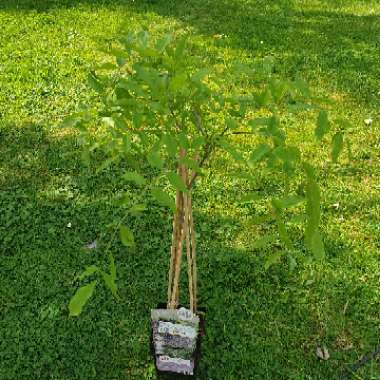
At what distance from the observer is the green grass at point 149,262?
2959 mm

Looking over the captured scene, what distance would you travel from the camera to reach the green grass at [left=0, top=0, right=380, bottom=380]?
2959 millimetres

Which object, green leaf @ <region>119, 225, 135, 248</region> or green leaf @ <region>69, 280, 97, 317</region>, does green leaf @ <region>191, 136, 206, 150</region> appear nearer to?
green leaf @ <region>119, 225, 135, 248</region>

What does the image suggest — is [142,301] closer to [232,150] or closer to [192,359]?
[192,359]

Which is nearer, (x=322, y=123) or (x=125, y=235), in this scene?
(x=322, y=123)

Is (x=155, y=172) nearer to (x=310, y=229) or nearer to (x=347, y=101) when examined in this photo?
(x=347, y=101)

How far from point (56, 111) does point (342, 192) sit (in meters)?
2.49

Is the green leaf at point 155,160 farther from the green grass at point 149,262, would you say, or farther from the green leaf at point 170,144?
the green grass at point 149,262


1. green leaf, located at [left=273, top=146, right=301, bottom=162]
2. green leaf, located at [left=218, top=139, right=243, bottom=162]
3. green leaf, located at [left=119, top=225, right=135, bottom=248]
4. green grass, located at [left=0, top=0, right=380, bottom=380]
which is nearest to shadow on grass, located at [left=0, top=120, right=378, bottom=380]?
green grass, located at [left=0, top=0, right=380, bottom=380]

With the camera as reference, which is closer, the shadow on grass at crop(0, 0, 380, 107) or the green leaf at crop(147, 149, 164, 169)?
the green leaf at crop(147, 149, 164, 169)

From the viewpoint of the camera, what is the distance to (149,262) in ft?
11.4

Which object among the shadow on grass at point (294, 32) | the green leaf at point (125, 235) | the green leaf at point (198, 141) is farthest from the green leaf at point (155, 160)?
the shadow on grass at point (294, 32)

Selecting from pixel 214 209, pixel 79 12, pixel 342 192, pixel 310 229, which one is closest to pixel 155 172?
pixel 214 209

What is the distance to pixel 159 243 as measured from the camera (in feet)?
11.8

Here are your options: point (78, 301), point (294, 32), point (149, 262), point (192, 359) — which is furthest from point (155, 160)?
point (294, 32)
